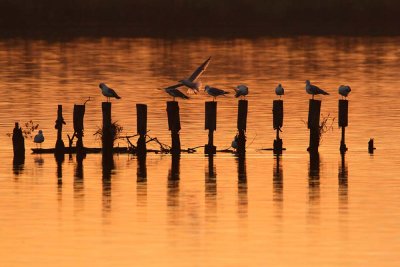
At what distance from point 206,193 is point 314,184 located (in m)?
2.22

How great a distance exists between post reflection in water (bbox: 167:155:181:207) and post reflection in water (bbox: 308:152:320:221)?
2198mm

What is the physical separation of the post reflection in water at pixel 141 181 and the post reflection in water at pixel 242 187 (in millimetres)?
1571

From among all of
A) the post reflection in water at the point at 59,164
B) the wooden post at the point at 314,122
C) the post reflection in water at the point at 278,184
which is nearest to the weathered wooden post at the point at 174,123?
the post reflection in water at the point at 278,184

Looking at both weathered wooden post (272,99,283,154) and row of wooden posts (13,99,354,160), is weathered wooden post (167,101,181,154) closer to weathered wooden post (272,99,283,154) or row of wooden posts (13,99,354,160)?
row of wooden posts (13,99,354,160)

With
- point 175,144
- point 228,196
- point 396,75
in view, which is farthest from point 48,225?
point 396,75

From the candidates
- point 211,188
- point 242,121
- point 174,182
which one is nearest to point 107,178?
point 174,182

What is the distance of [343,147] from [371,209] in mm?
8707

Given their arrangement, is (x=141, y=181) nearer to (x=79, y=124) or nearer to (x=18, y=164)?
(x=18, y=164)

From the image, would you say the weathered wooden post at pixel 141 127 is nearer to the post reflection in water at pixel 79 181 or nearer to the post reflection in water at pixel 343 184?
the post reflection in water at pixel 79 181

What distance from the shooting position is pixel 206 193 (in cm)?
2964

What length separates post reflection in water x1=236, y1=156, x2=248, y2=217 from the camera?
27719mm

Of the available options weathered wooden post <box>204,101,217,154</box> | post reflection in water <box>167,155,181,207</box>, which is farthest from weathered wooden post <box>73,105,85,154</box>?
weathered wooden post <box>204,101,217,154</box>

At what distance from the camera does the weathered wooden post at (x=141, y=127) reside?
34.8m

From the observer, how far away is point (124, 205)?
1107 inches
